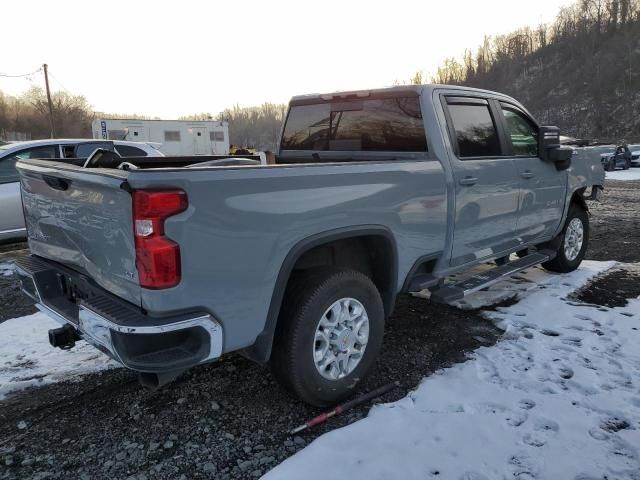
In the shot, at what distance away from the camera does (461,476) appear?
8.11 ft

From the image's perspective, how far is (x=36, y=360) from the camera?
3.85 m

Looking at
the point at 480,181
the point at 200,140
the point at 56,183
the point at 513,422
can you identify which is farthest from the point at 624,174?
the point at 56,183

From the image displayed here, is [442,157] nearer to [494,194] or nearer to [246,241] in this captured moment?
[494,194]

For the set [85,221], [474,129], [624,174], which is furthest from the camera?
[624,174]

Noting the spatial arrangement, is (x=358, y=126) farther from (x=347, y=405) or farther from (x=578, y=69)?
(x=578, y=69)

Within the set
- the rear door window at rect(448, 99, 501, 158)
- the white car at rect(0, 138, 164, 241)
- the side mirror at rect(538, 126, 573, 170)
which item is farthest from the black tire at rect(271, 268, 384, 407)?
the white car at rect(0, 138, 164, 241)

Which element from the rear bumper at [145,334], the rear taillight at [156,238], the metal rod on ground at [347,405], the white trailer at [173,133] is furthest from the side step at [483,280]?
the white trailer at [173,133]

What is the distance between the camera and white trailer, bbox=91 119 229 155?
82.9 ft

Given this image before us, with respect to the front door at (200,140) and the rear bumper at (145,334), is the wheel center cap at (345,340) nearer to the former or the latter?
the rear bumper at (145,334)

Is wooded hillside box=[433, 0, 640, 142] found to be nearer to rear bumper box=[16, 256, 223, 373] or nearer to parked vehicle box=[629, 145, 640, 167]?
parked vehicle box=[629, 145, 640, 167]

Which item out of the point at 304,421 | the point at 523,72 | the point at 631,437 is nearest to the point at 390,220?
the point at 304,421

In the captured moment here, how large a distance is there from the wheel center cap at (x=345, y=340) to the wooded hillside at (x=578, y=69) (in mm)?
44257

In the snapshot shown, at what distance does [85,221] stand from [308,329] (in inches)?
53.2

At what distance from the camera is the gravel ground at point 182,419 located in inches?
104
